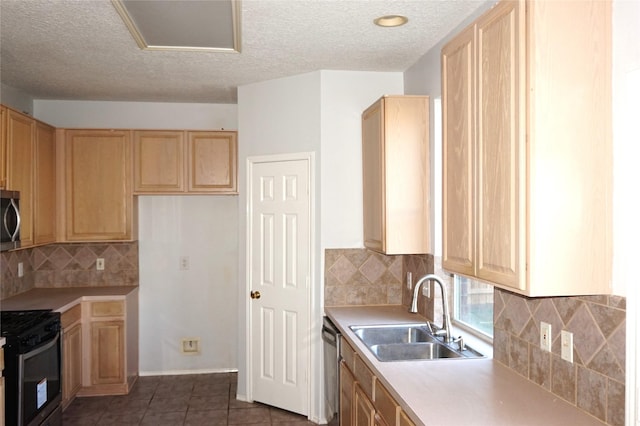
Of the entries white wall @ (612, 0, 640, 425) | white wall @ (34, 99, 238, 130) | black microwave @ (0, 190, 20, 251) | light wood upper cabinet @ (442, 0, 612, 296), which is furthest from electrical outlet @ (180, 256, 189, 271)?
white wall @ (612, 0, 640, 425)

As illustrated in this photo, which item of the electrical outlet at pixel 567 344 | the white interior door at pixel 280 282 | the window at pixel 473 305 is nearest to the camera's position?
the electrical outlet at pixel 567 344

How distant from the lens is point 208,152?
16.0 ft

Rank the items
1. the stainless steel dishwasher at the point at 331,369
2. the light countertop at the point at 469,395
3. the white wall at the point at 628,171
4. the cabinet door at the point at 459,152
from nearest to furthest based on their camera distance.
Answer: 1. the white wall at the point at 628,171
2. the light countertop at the point at 469,395
3. the cabinet door at the point at 459,152
4. the stainless steel dishwasher at the point at 331,369

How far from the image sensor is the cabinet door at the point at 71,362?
4156 millimetres

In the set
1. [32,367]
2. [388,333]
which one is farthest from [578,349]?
[32,367]

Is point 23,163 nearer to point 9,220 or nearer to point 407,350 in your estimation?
point 9,220

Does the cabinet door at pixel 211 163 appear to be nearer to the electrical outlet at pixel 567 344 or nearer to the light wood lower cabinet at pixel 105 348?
the light wood lower cabinet at pixel 105 348

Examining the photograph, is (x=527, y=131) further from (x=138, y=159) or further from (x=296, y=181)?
(x=138, y=159)

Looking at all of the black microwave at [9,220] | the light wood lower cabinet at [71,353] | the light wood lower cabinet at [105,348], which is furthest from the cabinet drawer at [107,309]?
the black microwave at [9,220]

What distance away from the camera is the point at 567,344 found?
2047 mm

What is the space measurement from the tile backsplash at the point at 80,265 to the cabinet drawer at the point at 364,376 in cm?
291

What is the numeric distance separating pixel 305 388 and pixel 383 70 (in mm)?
2427

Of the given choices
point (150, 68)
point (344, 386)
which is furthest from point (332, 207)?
point (150, 68)

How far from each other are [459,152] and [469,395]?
0.97 m
